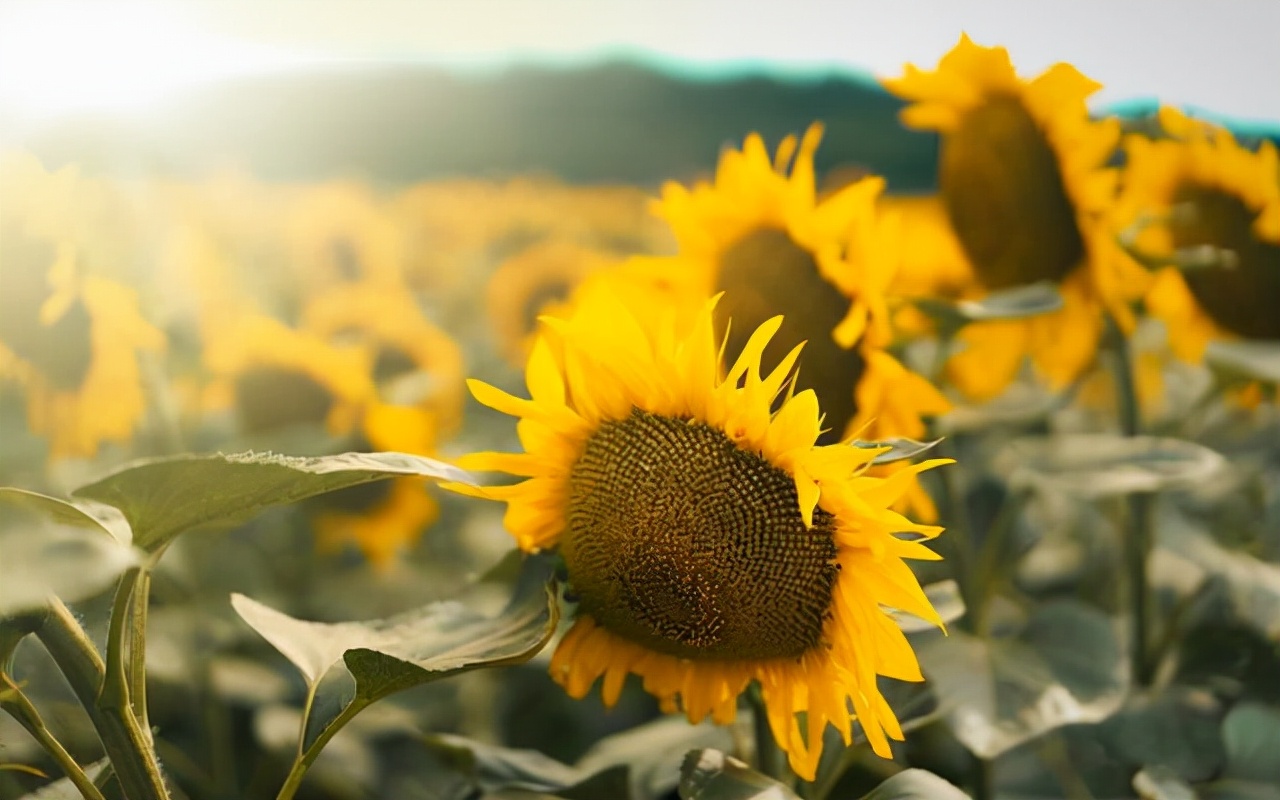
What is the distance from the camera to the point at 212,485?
2.25 ft

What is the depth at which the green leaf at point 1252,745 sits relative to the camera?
48.3 inches

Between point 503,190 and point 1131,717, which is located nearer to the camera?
point 1131,717

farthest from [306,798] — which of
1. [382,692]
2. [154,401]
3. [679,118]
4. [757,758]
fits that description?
[679,118]

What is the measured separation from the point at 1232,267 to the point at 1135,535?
0.38 m

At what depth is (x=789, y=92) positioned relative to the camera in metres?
3.01

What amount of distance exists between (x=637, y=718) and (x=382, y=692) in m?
1.12

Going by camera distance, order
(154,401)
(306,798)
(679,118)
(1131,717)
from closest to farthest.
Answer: (1131,717)
(306,798)
(154,401)
(679,118)

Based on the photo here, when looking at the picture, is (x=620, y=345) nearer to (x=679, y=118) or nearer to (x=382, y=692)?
(x=382, y=692)

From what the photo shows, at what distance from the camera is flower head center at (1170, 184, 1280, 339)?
60.4 inches

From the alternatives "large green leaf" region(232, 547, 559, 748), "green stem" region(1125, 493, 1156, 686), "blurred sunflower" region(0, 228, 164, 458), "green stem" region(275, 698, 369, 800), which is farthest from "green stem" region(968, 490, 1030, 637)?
"blurred sunflower" region(0, 228, 164, 458)

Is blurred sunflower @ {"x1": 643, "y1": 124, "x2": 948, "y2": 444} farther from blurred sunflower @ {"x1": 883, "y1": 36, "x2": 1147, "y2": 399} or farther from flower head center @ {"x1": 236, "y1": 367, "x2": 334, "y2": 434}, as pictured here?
flower head center @ {"x1": 236, "y1": 367, "x2": 334, "y2": 434}

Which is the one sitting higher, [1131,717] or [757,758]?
[757,758]

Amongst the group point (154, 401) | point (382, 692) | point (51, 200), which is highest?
point (51, 200)

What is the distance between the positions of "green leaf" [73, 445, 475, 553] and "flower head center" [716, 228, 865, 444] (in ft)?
1.19
